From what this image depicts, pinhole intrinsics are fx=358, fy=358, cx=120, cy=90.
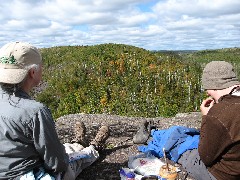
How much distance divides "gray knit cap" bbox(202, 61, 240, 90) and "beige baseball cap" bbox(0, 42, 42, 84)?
1.39m

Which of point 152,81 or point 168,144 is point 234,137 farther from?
point 152,81

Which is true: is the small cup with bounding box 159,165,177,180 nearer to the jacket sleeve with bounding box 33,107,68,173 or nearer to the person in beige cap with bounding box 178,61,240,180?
the person in beige cap with bounding box 178,61,240,180

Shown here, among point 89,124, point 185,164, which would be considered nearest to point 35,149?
point 185,164

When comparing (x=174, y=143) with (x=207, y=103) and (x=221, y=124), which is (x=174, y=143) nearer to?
(x=207, y=103)

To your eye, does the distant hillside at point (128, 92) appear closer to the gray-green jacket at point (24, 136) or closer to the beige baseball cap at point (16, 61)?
the gray-green jacket at point (24, 136)

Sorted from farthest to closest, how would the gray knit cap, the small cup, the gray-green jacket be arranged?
the small cup
the gray knit cap
the gray-green jacket

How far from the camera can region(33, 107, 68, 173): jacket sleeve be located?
2578 mm

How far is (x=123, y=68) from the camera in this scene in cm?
1652

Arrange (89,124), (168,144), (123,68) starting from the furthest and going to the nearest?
(123,68) < (89,124) < (168,144)

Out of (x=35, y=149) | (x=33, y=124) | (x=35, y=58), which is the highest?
(x=35, y=58)

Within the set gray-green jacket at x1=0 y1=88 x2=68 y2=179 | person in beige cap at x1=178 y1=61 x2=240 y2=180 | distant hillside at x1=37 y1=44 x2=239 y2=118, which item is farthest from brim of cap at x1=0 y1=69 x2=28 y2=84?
distant hillside at x1=37 y1=44 x2=239 y2=118

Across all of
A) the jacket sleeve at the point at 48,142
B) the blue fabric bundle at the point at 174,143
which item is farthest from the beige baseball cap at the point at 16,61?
the blue fabric bundle at the point at 174,143

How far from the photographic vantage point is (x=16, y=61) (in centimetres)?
266

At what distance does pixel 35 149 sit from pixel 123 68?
13867 millimetres
